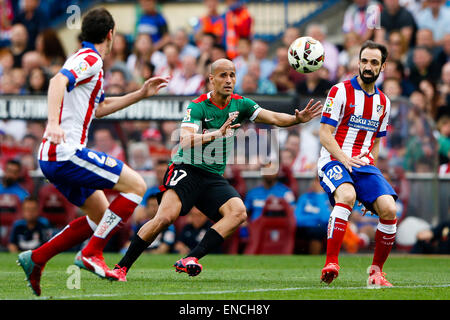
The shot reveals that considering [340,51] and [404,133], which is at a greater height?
[340,51]

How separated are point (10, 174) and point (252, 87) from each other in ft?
15.0

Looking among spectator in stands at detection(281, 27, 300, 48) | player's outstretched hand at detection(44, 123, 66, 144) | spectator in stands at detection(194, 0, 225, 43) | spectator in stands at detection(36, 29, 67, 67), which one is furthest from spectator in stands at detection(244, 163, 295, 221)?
player's outstretched hand at detection(44, 123, 66, 144)

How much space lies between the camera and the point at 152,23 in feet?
60.7

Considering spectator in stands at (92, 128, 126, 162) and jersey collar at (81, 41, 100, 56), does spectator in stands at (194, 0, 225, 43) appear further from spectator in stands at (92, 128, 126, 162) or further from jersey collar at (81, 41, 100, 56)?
jersey collar at (81, 41, 100, 56)

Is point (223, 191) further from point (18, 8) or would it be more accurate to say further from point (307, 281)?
point (18, 8)

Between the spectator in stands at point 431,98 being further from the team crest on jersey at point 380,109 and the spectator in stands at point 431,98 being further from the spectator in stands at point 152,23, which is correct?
the team crest on jersey at point 380,109

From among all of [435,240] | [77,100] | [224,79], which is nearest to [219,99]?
[224,79]

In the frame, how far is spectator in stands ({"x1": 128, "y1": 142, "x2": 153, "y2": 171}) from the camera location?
14836 millimetres

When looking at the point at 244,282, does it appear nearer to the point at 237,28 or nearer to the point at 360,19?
the point at 360,19

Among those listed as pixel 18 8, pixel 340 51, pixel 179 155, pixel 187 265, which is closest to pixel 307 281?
pixel 187 265

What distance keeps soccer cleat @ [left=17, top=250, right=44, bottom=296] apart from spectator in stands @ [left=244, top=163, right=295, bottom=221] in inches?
282

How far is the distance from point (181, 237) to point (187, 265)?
17.9ft

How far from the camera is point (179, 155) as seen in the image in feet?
30.2

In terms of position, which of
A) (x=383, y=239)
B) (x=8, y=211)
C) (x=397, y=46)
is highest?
(x=397, y=46)
